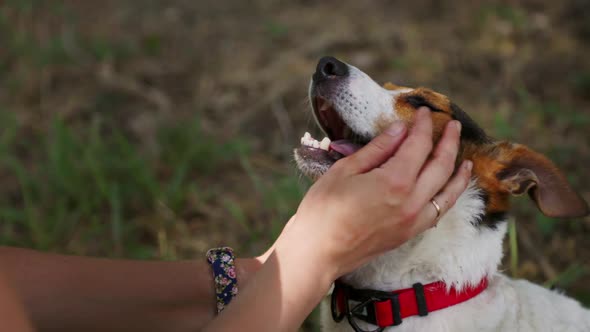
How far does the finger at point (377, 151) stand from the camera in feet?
5.29

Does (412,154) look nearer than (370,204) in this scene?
No

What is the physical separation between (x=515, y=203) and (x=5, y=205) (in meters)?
2.86

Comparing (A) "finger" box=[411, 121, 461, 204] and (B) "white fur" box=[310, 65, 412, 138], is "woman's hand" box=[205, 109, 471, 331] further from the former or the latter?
(B) "white fur" box=[310, 65, 412, 138]

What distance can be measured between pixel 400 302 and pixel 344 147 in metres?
0.52

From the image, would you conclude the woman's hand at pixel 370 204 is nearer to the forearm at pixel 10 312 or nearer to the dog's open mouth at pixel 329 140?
the dog's open mouth at pixel 329 140

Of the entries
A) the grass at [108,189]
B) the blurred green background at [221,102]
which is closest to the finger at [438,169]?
the blurred green background at [221,102]

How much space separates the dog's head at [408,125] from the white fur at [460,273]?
7cm

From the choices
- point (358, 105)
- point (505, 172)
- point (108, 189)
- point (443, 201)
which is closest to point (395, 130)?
point (443, 201)

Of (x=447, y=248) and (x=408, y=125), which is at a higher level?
(x=408, y=125)

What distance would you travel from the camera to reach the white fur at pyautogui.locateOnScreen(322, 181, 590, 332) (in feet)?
6.21

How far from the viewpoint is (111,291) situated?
205cm

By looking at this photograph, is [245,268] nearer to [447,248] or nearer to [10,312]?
[447,248]

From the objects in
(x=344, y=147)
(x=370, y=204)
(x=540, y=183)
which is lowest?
(x=370, y=204)

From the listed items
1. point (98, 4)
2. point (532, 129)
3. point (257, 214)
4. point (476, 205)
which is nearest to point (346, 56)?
point (532, 129)
